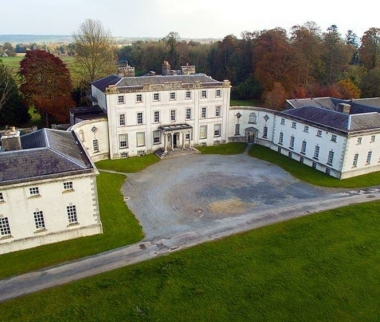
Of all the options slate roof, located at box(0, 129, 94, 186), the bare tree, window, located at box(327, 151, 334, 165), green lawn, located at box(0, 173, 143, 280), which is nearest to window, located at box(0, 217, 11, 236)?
green lawn, located at box(0, 173, 143, 280)

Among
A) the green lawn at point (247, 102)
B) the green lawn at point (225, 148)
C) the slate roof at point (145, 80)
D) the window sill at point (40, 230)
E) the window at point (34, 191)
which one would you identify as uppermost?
the slate roof at point (145, 80)

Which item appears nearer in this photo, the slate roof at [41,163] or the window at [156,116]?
the slate roof at [41,163]

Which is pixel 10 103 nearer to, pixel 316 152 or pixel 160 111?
pixel 160 111

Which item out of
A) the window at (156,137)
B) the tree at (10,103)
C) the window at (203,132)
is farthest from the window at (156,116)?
the tree at (10,103)

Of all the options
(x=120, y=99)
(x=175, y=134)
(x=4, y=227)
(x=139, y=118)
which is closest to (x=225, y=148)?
(x=175, y=134)

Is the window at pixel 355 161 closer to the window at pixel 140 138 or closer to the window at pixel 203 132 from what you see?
the window at pixel 203 132

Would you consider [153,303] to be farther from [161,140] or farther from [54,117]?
[54,117]
